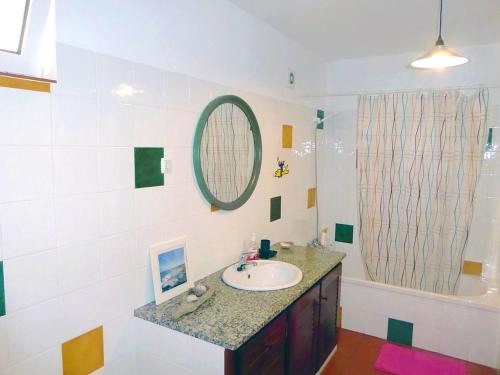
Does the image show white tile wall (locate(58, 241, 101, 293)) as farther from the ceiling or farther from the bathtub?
the bathtub

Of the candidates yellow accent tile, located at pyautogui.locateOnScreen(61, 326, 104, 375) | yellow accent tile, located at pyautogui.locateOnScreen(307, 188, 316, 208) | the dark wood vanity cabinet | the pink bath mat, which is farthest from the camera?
yellow accent tile, located at pyautogui.locateOnScreen(307, 188, 316, 208)

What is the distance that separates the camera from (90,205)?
1.42 m

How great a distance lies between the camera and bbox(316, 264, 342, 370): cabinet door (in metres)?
2.27

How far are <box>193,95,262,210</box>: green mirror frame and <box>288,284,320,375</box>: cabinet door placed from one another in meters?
0.66

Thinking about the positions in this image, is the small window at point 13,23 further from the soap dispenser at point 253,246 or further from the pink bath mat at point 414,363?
the pink bath mat at point 414,363

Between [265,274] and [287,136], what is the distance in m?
1.07

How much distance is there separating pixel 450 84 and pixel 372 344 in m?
2.13

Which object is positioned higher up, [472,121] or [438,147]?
[472,121]

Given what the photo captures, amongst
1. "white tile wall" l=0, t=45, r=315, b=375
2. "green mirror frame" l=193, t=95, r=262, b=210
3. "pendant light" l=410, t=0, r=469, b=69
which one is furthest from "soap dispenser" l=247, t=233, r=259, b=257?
"pendant light" l=410, t=0, r=469, b=69

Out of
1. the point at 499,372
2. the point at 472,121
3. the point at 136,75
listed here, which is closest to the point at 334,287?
the point at 499,372

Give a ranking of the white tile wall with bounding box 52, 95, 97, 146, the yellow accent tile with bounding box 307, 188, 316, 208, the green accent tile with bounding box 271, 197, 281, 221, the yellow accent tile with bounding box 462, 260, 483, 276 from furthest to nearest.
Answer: the yellow accent tile with bounding box 307, 188, 316, 208, the yellow accent tile with bounding box 462, 260, 483, 276, the green accent tile with bounding box 271, 197, 281, 221, the white tile wall with bounding box 52, 95, 97, 146

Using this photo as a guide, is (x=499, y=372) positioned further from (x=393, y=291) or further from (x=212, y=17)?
(x=212, y=17)

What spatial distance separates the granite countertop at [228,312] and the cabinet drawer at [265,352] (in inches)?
2.7

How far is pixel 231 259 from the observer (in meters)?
2.22
